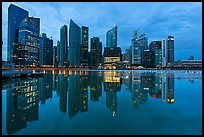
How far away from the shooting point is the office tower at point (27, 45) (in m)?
150

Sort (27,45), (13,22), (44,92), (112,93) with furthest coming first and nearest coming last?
(13,22) < (27,45) < (44,92) < (112,93)

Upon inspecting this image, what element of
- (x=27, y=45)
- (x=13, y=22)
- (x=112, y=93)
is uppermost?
(x=13, y=22)

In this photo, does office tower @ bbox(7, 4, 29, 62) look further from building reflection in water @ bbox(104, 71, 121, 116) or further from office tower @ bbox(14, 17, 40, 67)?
building reflection in water @ bbox(104, 71, 121, 116)

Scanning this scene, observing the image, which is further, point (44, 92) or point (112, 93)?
point (44, 92)

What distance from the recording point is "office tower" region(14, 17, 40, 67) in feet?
493

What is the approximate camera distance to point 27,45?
15062cm

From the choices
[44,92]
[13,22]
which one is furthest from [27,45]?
[44,92]

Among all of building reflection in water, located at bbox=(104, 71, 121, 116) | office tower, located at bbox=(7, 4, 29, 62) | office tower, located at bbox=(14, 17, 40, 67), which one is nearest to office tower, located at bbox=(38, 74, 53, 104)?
building reflection in water, located at bbox=(104, 71, 121, 116)

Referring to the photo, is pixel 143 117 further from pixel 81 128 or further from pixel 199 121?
pixel 81 128

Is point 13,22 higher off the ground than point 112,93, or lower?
higher

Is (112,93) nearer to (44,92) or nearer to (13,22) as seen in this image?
(44,92)

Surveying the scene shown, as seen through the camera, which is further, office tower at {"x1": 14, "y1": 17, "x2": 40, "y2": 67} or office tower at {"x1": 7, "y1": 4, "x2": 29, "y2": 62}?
office tower at {"x1": 7, "y1": 4, "x2": 29, "y2": 62}

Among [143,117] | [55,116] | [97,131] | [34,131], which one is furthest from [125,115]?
[34,131]

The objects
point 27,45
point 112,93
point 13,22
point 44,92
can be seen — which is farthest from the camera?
point 13,22
